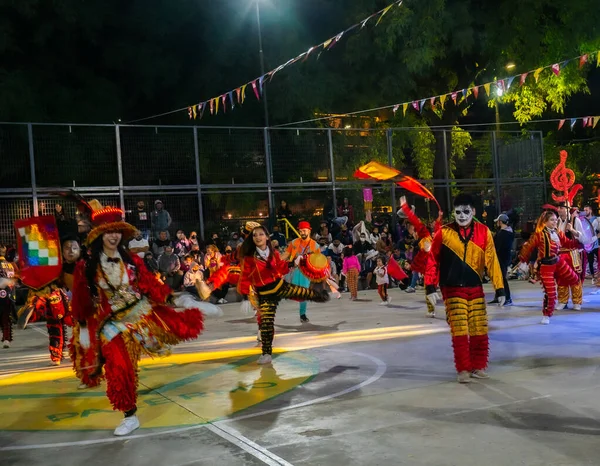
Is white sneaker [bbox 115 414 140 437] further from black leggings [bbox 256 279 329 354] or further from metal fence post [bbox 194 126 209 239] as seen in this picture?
metal fence post [bbox 194 126 209 239]

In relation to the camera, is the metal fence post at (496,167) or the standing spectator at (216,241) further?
the metal fence post at (496,167)

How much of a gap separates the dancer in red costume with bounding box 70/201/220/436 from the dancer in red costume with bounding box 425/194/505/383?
99.9 inches

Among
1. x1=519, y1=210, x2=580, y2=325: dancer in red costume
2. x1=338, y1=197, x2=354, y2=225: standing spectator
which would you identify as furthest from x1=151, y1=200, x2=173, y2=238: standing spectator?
x1=519, y1=210, x2=580, y2=325: dancer in red costume

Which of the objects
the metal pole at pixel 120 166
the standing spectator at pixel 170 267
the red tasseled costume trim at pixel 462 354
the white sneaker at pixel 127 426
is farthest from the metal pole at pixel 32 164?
the red tasseled costume trim at pixel 462 354

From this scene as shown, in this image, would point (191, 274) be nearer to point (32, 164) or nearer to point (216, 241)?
point (216, 241)

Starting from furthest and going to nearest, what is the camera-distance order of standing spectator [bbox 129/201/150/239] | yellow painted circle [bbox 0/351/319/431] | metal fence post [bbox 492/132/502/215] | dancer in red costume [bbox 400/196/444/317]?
metal fence post [bbox 492/132/502/215], standing spectator [bbox 129/201/150/239], dancer in red costume [bbox 400/196/444/317], yellow painted circle [bbox 0/351/319/431]

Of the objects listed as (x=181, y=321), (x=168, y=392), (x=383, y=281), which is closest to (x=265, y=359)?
(x=168, y=392)

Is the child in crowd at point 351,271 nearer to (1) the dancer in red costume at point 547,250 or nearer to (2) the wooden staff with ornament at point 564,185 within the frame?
(2) the wooden staff with ornament at point 564,185

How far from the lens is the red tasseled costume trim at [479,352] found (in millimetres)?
7168

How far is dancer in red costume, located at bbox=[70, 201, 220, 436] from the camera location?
5.95 metres

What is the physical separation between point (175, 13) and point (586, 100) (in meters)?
30.3

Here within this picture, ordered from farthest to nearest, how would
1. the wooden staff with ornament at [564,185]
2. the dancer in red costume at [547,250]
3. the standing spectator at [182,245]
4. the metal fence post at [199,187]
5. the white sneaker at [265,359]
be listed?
the metal fence post at [199,187], the standing spectator at [182,245], the wooden staff with ornament at [564,185], the dancer in red costume at [547,250], the white sneaker at [265,359]

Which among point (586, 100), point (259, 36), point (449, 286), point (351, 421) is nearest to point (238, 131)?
point (259, 36)

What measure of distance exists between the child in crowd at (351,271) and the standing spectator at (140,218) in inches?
195
